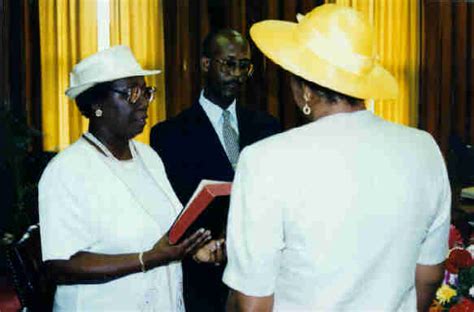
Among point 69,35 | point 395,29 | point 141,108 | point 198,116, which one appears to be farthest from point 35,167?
point 395,29

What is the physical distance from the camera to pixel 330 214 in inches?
50.6

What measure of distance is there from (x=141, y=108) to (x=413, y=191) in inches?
35.5

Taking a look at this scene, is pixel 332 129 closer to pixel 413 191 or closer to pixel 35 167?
pixel 413 191

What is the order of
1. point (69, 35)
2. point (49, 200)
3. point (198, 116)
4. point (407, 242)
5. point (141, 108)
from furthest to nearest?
point (69, 35) < point (198, 116) < point (141, 108) < point (49, 200) < point (407, 242)

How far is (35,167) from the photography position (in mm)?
4902

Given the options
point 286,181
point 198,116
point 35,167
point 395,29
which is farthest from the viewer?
point 395,29

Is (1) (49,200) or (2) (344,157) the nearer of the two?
(2) (344,157)

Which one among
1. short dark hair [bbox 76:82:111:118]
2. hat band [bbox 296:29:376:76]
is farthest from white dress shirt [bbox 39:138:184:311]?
hat band [bbox 296:29:376:76]

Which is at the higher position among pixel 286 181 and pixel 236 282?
pixel 286 181

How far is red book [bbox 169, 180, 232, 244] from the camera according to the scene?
1668 millimetres

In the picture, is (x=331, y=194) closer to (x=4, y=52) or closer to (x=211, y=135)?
(x=211, y=135)

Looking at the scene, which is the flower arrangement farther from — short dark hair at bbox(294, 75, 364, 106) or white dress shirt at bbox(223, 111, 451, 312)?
short dark hair at bbox(294, 75, 364, 106)

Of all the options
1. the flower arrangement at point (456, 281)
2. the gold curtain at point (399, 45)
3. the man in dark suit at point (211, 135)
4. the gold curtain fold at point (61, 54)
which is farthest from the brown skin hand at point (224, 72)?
the gold curtain at point (399, 45)

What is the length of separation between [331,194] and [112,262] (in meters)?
0.72
